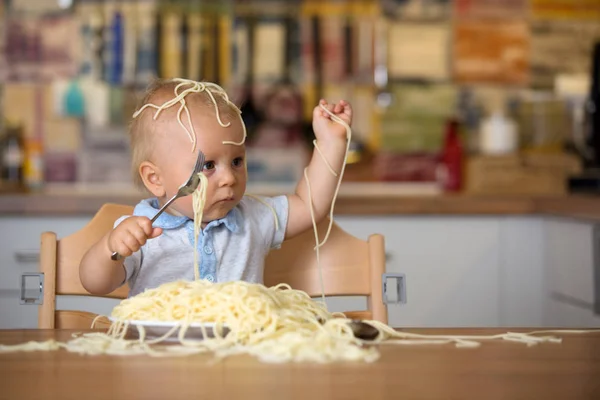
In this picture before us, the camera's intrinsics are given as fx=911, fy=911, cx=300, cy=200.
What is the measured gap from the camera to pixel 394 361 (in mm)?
855

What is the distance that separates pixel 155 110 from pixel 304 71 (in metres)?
2.14

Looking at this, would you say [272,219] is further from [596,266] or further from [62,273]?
[596,266]

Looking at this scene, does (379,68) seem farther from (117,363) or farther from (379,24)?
(117,363)

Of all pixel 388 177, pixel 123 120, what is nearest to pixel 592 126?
pixel 388 177

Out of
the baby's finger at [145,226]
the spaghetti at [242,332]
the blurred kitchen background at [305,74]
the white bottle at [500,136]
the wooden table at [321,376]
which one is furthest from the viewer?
the blurred kitchen background at [305,74]

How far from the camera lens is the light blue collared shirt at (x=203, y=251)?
1.38m

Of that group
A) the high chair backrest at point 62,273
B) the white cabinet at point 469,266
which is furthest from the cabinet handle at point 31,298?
the white cabinet at point 469,266

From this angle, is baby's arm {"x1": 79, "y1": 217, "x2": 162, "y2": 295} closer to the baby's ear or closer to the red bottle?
the baby's ear

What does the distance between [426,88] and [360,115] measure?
28 centimetres

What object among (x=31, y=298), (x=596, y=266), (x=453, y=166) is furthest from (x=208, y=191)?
(x=453, y=166)

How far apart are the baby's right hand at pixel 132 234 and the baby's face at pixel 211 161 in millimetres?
226

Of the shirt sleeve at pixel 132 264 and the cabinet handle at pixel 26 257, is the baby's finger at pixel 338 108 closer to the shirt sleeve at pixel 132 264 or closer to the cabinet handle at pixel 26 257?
the shirt sleeve at pixel 132 264

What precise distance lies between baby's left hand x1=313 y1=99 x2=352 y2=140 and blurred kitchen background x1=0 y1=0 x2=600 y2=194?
79.3 inches

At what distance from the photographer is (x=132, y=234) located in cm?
106
